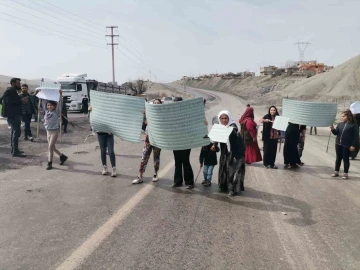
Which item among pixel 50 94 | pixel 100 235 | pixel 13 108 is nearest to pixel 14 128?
pixel 13 108

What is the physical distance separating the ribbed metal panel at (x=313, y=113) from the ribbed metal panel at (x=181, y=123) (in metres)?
3.87

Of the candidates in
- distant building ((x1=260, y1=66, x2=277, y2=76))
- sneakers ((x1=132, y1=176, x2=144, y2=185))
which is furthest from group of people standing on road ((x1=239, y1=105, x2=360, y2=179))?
distant building ((x1=260, y1=66, x2=277, y2=76))

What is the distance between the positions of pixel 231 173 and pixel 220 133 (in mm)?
802

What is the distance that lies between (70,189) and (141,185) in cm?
135

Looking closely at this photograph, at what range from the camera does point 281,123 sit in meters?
9.07

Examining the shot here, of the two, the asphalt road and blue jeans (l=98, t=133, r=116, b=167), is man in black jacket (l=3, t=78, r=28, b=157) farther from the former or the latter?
blue jeans (l=98, t=133, r=116, b=167)

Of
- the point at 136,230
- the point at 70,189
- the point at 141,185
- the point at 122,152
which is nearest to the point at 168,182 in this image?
the point at 141,185

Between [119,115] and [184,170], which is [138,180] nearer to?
[184,170]

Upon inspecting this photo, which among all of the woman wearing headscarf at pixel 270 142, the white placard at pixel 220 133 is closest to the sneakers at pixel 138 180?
the white placard at pixel 220 133

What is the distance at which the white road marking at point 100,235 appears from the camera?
3.82m

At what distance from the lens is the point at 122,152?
11344 millimetres

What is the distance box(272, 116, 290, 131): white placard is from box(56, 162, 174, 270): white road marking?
3989 millimetres

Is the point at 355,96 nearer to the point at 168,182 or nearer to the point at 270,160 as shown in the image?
the point at 270,160

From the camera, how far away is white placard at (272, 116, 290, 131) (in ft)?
29.5
